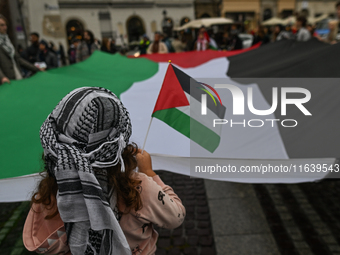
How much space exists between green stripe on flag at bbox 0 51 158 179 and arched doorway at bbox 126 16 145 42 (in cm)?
2499

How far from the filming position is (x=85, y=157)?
1111 millimetres

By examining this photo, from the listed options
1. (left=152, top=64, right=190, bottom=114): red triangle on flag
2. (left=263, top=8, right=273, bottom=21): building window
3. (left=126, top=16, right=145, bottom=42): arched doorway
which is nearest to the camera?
(left=152, top=64, right=190, bottom=114): red triangle on flag

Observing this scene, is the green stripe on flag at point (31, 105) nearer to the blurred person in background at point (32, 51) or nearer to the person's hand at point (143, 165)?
the person's hand at point (143, 165)

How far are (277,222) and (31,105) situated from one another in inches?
121

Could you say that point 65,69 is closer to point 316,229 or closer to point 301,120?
point 301,120

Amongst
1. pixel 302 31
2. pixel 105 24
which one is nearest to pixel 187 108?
pixel 302 31

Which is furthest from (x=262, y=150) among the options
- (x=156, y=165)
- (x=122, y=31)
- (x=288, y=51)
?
(x=122, y=31)

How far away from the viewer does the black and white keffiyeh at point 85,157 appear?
1108 mm

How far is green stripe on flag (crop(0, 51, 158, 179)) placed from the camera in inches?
94.7

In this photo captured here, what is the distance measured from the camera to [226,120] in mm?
2645

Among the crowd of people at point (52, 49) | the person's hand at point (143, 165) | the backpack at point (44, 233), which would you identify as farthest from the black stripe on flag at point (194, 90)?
the crowd of people at point (52, 49)

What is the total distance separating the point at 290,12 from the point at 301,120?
35.2 metres

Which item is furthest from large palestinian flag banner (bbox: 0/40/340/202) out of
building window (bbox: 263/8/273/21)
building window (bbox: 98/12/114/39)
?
building window (bbox: 263/8/273/21)

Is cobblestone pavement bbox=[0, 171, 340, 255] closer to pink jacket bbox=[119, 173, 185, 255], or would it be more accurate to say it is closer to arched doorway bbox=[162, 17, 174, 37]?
pink jacket bbox=[119, 173, 185, 255]
